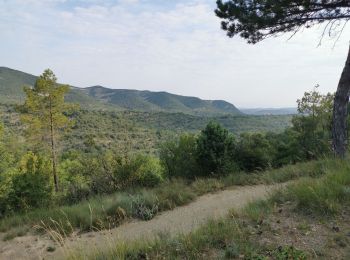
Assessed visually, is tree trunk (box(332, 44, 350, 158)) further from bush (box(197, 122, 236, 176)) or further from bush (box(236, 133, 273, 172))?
bush (box(236, 133, 273, 172))

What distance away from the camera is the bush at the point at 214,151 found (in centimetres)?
1318

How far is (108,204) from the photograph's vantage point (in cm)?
873

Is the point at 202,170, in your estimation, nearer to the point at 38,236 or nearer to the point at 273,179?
the point at 273,179

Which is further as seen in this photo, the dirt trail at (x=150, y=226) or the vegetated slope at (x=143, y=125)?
the vegetated slope at (x=143, y=125)

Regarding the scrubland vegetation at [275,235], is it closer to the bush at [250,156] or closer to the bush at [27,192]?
the bush at [250,156]

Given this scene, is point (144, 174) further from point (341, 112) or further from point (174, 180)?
point (341, 112)

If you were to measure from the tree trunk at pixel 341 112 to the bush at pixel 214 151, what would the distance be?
16.9ft

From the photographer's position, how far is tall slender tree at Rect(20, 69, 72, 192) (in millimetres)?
22531

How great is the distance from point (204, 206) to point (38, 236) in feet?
13.5

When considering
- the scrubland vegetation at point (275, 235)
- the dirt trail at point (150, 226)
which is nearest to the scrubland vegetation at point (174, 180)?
the scrubland vegetation at point (275, 235)

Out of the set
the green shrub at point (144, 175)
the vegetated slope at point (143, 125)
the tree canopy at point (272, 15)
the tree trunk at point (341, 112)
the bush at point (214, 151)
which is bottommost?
the vegetated slope at point (143, 125)

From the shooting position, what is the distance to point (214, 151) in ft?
43.9

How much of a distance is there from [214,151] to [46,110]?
14.5 m

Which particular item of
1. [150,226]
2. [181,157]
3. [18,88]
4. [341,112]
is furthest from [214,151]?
[18,88]
